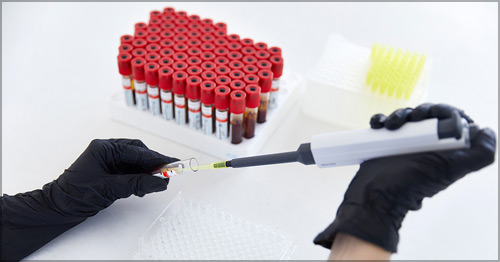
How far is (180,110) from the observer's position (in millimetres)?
1864

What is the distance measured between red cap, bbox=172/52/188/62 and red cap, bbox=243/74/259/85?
279 mm

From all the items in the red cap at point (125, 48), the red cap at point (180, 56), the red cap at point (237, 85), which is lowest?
the red cap at point (237, 85)

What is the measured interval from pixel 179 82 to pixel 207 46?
0.31 m

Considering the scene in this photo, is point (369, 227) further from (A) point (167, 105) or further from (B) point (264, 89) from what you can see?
(A) point (167, 105)

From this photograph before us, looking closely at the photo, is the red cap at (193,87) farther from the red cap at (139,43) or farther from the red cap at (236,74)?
the red cap at (139,43)

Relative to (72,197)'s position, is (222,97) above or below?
above

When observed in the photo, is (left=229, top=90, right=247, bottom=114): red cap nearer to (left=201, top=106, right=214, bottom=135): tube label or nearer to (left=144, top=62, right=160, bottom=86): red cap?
(left=201, top=106, right=214, bottom=135): tube label

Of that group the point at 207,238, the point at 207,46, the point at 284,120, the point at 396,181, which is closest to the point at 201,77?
the point at 207,46

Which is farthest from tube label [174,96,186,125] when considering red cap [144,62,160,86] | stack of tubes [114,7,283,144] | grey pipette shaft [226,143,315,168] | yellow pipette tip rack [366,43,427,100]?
yellow pipette tip rack [366,43,427,100]

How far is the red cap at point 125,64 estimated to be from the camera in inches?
72.9

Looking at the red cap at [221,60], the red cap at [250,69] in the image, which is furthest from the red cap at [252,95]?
the red cap at [221,60]

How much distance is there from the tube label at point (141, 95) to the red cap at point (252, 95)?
1.41 feet

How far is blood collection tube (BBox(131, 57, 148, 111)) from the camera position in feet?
6.02

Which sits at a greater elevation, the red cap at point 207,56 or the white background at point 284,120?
the red cap at point 207,56
